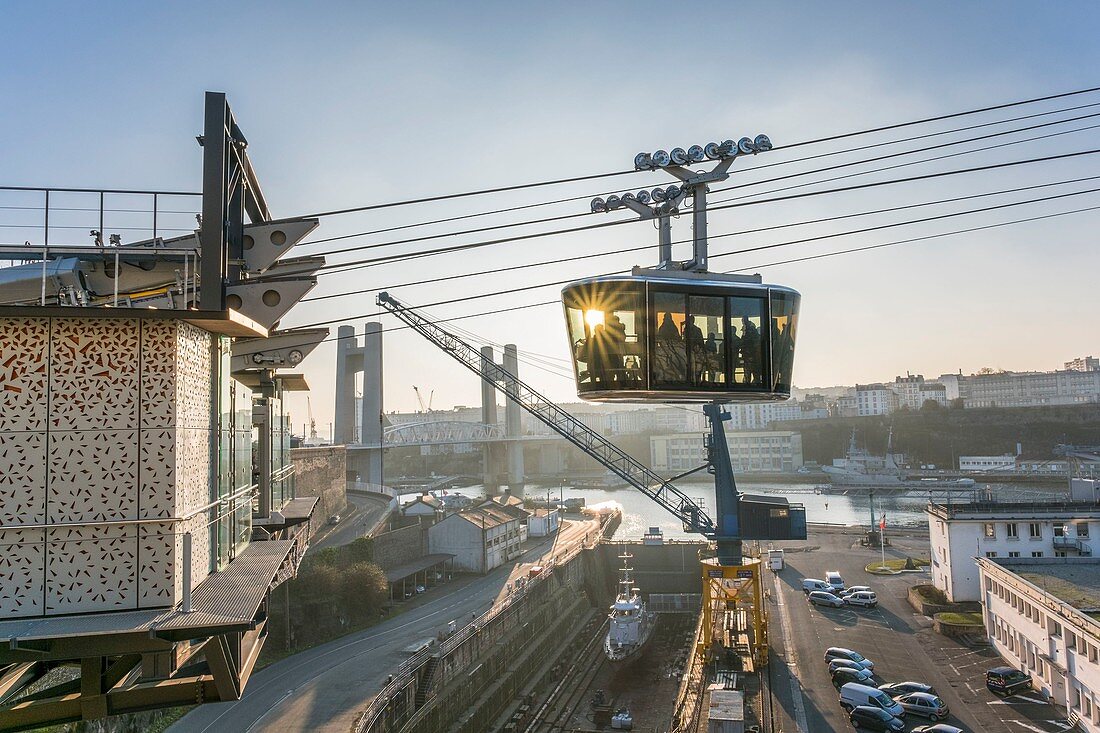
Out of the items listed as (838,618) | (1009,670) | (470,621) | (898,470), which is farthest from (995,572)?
(898,470)

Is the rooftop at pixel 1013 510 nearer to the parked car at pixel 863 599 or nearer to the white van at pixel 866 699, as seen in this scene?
the parked car at pixel 863 599

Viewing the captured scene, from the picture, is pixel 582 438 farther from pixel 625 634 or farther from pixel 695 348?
pixel 695 348

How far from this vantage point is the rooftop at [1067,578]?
1251 centimetres

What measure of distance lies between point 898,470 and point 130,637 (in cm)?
6792

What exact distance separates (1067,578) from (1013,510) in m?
5.21

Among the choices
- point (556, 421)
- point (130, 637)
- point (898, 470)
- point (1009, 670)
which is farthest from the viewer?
point (898, 470)

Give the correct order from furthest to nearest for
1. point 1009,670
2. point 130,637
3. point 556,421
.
A: point 556,421, point 1009,670, point 130,637

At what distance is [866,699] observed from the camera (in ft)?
39.5

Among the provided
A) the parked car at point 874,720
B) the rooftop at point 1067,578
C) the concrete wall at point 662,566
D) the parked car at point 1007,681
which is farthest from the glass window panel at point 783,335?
the concrete wall at point 662,566

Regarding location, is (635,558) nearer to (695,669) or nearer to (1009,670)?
(695,669)

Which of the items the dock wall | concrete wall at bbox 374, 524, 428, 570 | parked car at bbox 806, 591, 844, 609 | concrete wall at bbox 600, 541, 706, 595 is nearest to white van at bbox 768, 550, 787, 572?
concrete wall at bbox 600, 541, 706, 595

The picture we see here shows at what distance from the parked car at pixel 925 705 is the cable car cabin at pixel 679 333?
28.4 ft

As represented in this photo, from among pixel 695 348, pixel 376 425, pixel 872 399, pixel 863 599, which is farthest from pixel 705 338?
pixel 872 399

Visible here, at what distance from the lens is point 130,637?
10.2ft
